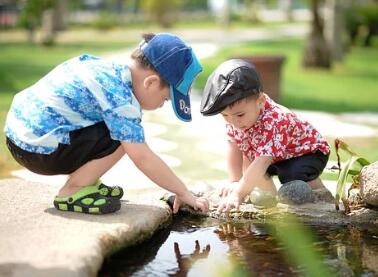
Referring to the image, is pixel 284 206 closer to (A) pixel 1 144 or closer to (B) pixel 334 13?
(A) pixel 1 144

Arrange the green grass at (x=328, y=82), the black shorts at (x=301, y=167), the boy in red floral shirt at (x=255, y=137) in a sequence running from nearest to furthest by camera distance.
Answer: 1. the boy in red floral shirt at (x=255, y=137)
2. the black shorts at (x=301, y=167)
3. the green grass at (x=328, y=82)

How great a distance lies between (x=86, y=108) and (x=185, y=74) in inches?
17.0

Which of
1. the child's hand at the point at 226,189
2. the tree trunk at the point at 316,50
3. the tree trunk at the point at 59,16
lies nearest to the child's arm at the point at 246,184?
the child's hand at the point at 226,189

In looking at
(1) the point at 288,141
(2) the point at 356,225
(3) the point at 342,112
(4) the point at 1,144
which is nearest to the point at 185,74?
(1) the point at 288,141

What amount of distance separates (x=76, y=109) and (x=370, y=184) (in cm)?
124

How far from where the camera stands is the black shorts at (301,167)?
12.0 feet

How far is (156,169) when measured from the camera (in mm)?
3158

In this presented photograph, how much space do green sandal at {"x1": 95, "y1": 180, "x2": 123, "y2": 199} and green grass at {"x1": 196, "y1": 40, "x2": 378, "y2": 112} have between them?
577cm

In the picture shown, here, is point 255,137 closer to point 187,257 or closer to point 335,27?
point 187,257

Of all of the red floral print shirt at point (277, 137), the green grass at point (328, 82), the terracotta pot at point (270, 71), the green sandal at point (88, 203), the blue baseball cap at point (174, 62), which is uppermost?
the blue baseball cap at point (174, 62)

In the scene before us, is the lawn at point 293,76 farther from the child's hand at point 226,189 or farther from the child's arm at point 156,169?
the child's arm at point 156,169

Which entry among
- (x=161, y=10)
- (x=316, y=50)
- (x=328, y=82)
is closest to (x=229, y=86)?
(x=328, y=82)

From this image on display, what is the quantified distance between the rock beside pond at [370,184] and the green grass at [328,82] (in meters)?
5.59

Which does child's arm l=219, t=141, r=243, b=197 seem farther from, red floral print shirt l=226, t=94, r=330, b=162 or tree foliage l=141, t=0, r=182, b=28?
tree foliage l=141, t=0, r=182, b=28
